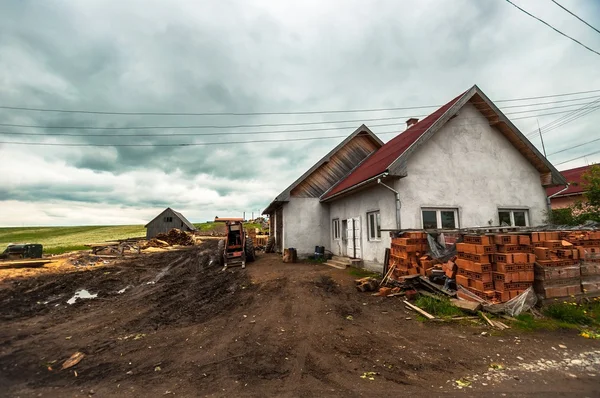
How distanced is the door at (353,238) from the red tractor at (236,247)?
17.5 feet

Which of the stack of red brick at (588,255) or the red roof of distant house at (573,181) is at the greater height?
the red roof of distant house at (573,181)

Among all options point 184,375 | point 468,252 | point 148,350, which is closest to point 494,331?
point 468,252

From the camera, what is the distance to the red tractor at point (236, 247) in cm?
1520

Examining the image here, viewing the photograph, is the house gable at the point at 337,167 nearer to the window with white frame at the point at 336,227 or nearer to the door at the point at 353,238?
the window with white frame at the point at 336,227

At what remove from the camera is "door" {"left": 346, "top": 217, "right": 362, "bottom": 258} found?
514 inches

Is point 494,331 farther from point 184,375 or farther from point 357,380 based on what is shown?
point 184,375

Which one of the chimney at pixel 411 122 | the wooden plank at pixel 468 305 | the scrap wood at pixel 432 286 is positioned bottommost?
the wooden plank at pixel 468 305

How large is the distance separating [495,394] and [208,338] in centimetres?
502

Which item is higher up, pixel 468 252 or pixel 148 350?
pixel 468 252

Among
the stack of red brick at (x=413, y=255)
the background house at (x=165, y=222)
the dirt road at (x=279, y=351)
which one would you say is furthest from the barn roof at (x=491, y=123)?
the background house at (x=165, y=222)

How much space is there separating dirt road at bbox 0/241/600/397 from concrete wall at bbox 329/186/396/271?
2.69 metres

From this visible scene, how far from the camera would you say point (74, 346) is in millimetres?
6309

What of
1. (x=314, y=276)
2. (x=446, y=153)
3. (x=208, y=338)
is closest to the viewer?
(x=208, y=338)

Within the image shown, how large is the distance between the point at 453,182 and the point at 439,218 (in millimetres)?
1596
